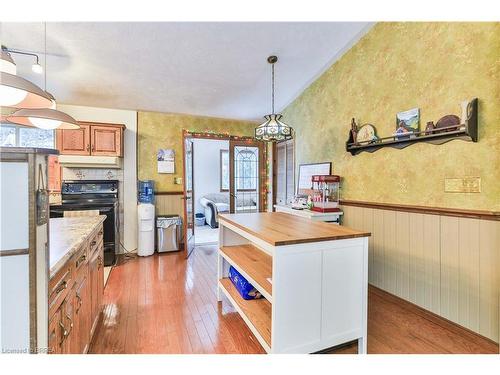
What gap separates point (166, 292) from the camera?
2.91m

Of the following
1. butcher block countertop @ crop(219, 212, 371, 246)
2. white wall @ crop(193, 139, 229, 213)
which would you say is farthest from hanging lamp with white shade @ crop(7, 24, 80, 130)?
white wall @ crop(193, 139, 229, 213)

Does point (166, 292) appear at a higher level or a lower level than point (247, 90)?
lower

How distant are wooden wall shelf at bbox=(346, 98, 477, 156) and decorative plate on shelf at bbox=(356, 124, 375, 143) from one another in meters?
0.05

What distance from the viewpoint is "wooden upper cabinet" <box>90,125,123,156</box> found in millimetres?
3924

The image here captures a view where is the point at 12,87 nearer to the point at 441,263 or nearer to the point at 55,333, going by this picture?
the point at 55,333

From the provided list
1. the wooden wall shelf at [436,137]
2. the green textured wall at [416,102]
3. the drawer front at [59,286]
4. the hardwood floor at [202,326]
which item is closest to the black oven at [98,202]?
the hardwood floor at [202,326]

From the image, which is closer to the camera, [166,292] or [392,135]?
[392,135]

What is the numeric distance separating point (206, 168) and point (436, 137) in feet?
19.2

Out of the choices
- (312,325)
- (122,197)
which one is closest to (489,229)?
(312,325)

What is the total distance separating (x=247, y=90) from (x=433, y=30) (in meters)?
2.39

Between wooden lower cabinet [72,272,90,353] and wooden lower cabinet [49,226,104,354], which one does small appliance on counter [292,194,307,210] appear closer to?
wooden lower cabinet [49,226,104,354]
